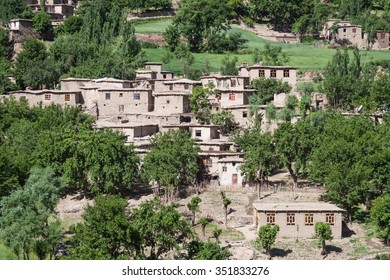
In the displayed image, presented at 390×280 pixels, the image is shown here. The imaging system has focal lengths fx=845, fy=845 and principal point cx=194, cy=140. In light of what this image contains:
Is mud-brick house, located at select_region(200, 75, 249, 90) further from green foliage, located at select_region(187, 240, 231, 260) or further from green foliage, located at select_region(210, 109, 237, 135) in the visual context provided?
green foliage, located at select_region(187, 240, 231, 260)

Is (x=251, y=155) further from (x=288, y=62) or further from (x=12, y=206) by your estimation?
(x=288, y=62)

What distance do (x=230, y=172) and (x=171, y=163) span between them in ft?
11.3

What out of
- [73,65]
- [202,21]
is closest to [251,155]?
[73,65]

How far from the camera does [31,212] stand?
33406 millimetres

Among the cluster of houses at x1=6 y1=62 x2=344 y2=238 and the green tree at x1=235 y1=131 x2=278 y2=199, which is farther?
the cluster of houses at x1=6 y1=62 x2=344 y2=238

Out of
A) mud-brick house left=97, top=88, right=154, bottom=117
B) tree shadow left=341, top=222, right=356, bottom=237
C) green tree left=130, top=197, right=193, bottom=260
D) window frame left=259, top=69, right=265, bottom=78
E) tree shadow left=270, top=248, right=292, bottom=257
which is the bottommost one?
tree shadow left=270, top=248, right=292, bottom=257

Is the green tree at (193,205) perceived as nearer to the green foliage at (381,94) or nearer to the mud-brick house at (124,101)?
the mud-brick house at (124,101)

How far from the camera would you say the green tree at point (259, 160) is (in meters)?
40.7

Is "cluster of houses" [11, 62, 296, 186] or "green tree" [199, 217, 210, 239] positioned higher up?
"cluster of houses" [11, 62, 296, 186]

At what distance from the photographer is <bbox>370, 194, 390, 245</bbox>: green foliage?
1369 inches

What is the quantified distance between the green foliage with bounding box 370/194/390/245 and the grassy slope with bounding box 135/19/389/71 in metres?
27.9

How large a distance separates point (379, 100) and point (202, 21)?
25.1 meters

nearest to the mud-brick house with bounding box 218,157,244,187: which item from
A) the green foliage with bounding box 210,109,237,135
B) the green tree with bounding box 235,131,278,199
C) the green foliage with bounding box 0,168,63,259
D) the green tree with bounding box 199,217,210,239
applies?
the green tree with bounding box 235,131,278,199

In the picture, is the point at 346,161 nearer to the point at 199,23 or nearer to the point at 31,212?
the point at 31,212
